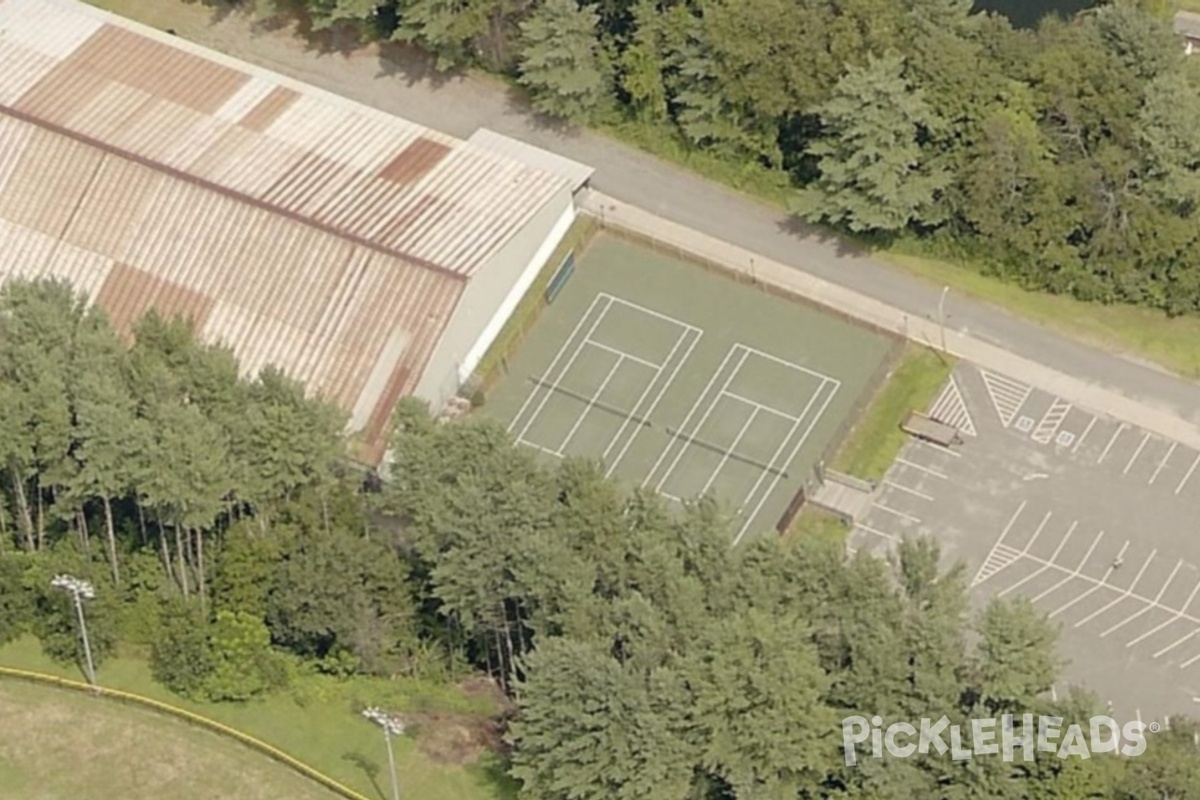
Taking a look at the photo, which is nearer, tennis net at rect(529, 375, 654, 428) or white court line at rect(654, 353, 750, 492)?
white court line at rect(654, 353, 750, 492)

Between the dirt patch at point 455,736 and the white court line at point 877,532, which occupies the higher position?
the white court line at point 877,532

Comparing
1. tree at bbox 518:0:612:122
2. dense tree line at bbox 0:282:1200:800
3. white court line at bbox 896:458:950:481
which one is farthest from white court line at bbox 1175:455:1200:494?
tree at bbox 518:0:612:122

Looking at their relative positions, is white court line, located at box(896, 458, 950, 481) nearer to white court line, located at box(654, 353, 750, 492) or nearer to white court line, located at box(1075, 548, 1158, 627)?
white court line, located at box(654, 353, 750, 492)

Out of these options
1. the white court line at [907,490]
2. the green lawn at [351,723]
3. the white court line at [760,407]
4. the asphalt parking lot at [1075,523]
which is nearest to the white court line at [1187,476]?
the asphalt parking lot at [1075,523]

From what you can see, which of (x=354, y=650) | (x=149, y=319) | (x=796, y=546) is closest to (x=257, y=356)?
(x=149, y=319)

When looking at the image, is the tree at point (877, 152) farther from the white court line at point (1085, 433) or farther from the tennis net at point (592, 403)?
the tennis net at point (592, 403)

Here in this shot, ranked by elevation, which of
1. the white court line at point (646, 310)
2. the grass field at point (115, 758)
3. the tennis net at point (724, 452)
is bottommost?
the grass field at point (115, 758)
